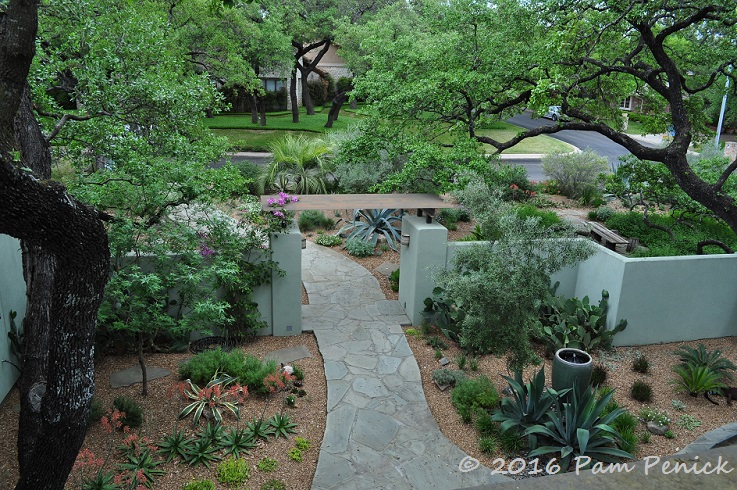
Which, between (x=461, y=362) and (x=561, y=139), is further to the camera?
(x=561, y=139)

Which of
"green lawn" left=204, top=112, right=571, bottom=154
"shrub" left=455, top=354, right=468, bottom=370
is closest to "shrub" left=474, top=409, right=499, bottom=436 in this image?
"shrub" left=455, top=354, right=468, bottom=370

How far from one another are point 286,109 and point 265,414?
32.9 metres

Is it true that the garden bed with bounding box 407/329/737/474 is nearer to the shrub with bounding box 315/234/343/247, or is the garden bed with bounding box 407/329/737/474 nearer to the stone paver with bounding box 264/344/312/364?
the stone paver with bounding box 264/344/312/364

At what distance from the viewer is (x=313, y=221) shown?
45.5 ft

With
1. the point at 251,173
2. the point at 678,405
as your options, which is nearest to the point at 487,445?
the point at 678,405

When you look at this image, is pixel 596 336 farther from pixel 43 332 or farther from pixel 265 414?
pixel 43 332

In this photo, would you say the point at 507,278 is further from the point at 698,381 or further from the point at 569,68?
the point at 569,68

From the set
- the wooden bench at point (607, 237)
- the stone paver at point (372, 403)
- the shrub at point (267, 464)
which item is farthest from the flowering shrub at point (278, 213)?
the wooden bench at point (607, 237)

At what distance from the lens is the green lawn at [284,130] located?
26.8m

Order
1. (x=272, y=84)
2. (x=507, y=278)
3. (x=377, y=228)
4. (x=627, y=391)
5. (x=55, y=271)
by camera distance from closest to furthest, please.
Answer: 1. (x=55, y=271)
2. (x=507, y=278)
3. (x=627, y=391)
4. (x=377, y=228)
5. (x=272, y=84)

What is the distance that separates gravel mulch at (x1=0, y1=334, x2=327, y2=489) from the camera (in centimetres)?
576

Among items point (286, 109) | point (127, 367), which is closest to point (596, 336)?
point (127, 367)

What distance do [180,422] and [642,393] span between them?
18.7ft

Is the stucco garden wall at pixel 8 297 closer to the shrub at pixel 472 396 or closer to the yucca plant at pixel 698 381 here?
the shrub at pixel 472 396
